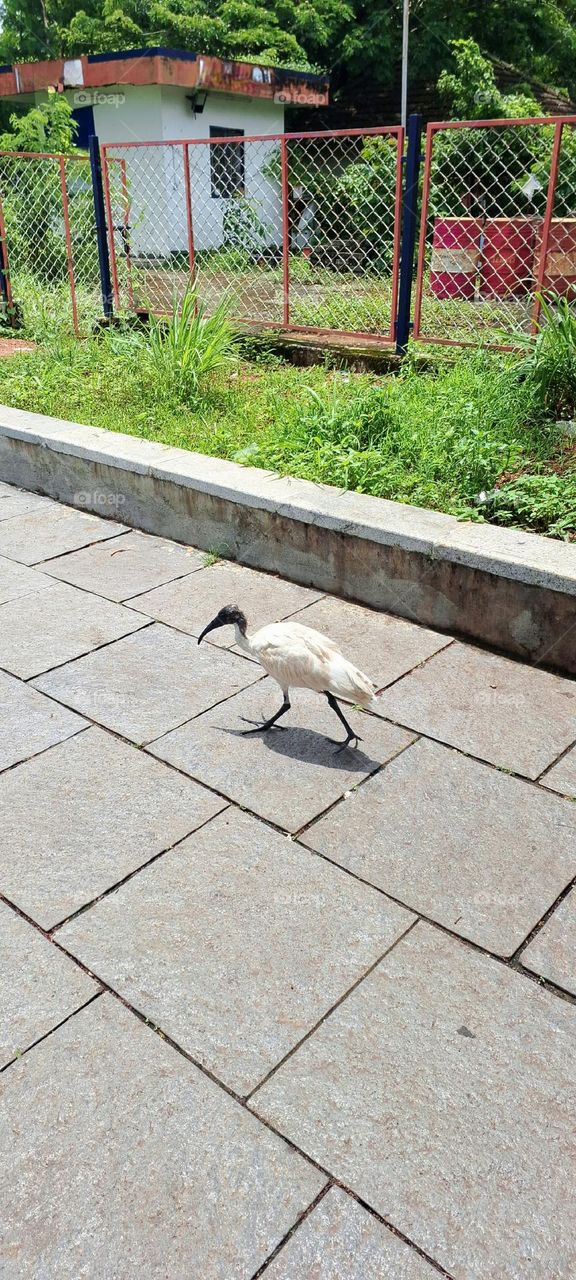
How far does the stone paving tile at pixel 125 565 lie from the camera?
4.54 metres

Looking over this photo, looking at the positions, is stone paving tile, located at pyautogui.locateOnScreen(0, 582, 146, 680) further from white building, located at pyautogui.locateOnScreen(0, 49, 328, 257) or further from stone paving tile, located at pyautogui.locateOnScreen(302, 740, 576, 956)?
white building, located at pyautogui.locateOnScreen(0, 49, 328, 257)

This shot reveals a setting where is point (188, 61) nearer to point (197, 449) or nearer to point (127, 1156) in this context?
point (197, 449)

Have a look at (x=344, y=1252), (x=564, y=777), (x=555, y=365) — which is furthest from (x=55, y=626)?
(x=555, y=365)

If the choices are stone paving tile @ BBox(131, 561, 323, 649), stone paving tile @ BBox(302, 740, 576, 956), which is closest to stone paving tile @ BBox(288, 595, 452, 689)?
stone paving tile @ BBox(131, 561, 323, 649)

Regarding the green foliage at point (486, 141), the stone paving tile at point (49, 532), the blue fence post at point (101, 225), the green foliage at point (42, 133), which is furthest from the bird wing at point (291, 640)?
the green foliage at point (42, 133)

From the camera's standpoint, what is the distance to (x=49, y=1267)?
1675 millimetres

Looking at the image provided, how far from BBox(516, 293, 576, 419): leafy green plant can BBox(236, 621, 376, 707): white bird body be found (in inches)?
108

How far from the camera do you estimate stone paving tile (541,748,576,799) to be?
9.64 feet

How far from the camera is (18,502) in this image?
582cm

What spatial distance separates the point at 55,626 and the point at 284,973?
91.3 inches

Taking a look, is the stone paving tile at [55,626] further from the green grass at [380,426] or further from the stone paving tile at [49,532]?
the green grass at [380,426]

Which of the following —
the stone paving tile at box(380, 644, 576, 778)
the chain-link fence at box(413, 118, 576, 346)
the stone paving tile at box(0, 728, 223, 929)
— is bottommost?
the stone paving tile at box(0, 728, 223, 929)

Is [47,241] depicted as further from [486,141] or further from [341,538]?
[486,141]

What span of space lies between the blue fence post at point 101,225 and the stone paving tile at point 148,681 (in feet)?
19.4
